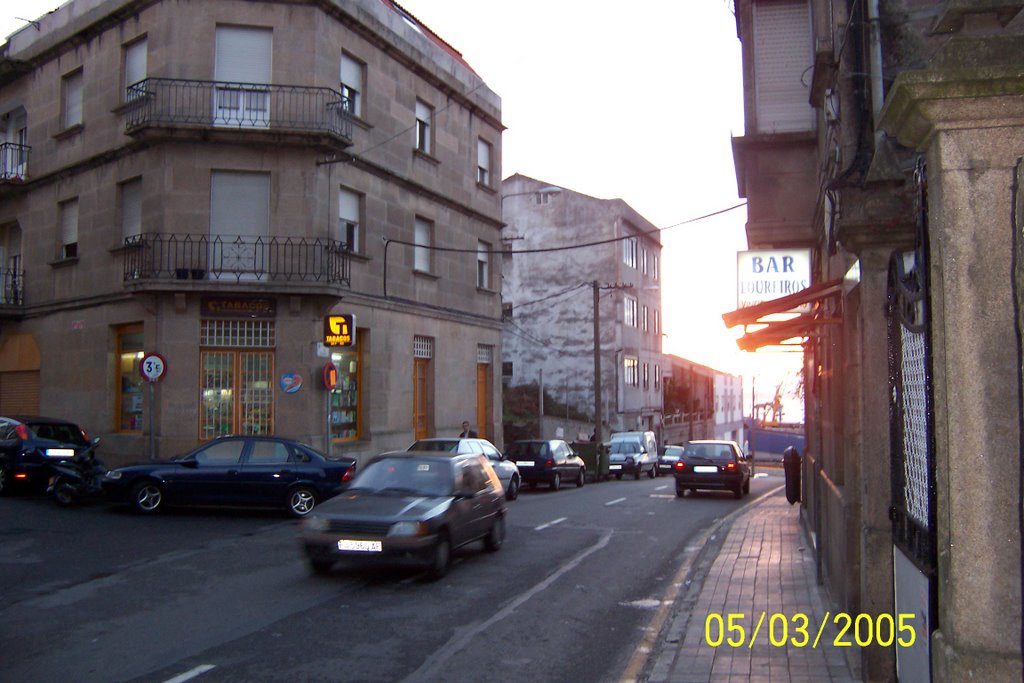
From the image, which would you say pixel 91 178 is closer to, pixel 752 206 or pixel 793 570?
pixel 752 206

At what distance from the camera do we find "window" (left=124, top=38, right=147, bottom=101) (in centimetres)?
2112

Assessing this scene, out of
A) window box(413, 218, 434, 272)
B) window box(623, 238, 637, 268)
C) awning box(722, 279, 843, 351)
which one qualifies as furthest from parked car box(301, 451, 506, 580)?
window box(623, 238, 637, 268)

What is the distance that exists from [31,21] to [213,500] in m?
17.0

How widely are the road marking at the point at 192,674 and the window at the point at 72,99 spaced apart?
20.2m

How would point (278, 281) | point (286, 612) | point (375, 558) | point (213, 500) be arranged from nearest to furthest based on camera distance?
point (286, 612)
point (375, 558)
point (213, 500)
point (278, 281)

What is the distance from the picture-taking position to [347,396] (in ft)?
73.5

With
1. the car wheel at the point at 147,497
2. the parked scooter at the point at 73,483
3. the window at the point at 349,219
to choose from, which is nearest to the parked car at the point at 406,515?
the car wheel at the point at 147,497

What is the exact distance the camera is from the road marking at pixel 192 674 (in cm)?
651

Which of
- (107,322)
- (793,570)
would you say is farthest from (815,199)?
(107,322)

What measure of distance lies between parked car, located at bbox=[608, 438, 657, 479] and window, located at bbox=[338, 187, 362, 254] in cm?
1510

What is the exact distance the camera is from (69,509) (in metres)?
16.1

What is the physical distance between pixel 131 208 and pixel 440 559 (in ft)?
48.9

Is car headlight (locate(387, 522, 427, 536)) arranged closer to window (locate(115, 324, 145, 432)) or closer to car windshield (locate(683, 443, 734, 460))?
window (locate(115, 324, 145, 432))

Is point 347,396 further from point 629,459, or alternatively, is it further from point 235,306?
point 629,459
